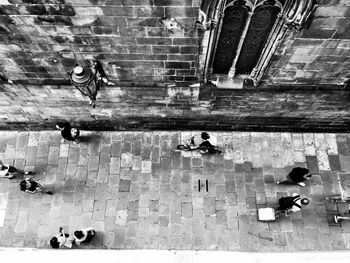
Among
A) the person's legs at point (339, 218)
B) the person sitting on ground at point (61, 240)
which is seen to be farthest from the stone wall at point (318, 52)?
the person sitting on ground at point (61, 240)

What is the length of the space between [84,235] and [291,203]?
231 inches

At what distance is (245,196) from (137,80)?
4.85m

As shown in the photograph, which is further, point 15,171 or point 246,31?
point 15,171

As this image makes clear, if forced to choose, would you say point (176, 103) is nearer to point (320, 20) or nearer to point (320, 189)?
point (320, 20)

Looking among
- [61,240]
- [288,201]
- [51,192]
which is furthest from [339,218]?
[51,192]

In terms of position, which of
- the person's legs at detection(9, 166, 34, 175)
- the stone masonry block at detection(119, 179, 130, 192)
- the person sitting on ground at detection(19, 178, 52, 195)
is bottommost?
the person sitting on ground at detection(19, 178, 52, 195)

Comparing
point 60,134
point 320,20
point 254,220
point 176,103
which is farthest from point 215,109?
point 60,134

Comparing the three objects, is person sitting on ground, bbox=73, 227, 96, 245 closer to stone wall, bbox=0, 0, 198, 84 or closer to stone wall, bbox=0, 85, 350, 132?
stone wall, bbox=0, 85, 350, 132

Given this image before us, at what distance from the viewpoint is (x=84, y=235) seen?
9398 mm

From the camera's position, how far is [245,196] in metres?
10.2

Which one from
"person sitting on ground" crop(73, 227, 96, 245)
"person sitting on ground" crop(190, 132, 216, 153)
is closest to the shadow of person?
"person sitting on ground" crop(73, 227, 96, 245)

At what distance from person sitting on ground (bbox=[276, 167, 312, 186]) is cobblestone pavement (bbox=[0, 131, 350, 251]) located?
239 millimetres

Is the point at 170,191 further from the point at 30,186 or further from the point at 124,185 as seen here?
the point at 30,186

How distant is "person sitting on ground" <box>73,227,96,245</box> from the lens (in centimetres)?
930
